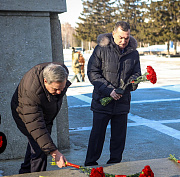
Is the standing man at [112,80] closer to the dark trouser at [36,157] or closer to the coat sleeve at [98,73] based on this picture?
the coat sleeve at [98,73]

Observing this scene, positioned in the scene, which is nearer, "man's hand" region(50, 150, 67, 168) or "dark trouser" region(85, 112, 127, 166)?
"man's hand" region(50, 150, 67, 168)

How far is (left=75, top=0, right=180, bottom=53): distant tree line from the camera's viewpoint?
49031 mm

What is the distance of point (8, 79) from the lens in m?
5.27

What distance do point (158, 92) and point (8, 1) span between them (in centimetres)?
842

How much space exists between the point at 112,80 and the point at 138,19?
70914 mm

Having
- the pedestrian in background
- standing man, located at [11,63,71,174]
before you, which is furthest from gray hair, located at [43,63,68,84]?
the pedestrian in background

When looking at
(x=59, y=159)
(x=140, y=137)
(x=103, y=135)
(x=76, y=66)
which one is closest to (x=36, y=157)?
(x=59, y=159)

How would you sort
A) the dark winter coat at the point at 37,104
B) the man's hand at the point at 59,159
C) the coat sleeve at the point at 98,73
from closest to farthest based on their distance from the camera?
1. the man's hand at the point at 59,159
2. the dark winter coat at the point at 37,104
3. the coat sleeve at the point at 98,73

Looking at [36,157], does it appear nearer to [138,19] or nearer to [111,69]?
[111,69]

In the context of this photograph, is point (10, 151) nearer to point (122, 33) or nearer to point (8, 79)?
point (8, 79)

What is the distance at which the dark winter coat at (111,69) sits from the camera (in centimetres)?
439

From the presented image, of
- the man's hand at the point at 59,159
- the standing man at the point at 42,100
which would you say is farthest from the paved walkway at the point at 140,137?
the standing man at the point at 42,100

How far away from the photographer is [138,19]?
73500 mm

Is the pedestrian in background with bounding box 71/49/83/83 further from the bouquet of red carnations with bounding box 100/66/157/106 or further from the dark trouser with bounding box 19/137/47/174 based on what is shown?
the dark trouser with bounding box 19/137/47/174
